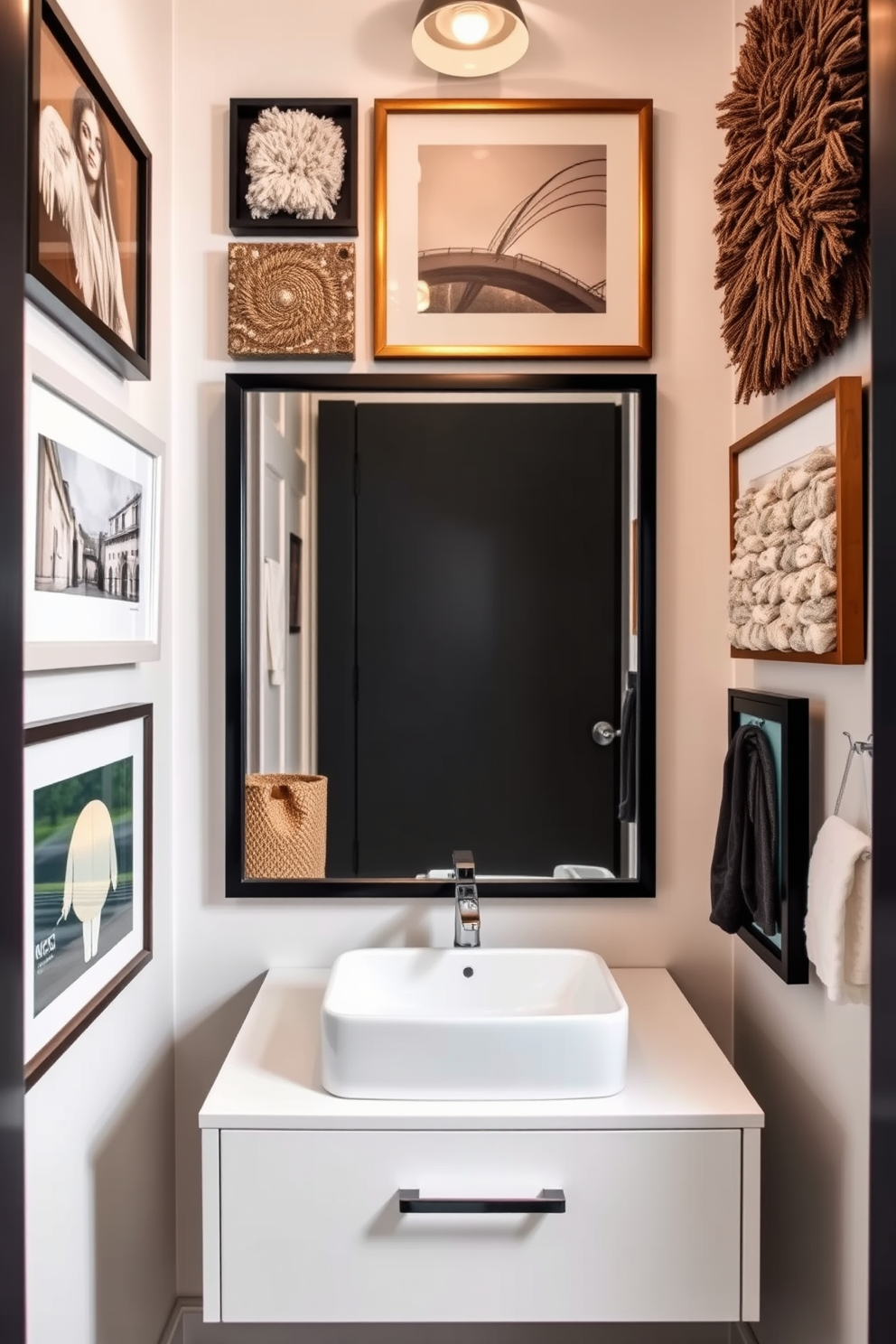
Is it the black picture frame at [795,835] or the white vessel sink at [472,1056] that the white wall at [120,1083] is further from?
the black picture frame at [795,835]

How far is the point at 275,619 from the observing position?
168 cm

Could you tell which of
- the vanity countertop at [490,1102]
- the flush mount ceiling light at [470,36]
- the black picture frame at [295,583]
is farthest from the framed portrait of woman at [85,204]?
the vanity countertop at [490,1102]

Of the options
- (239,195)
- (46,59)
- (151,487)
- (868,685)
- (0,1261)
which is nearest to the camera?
(0,1261)

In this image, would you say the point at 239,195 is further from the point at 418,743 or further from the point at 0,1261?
the point at 0,1261

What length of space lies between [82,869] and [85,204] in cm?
Answer: 83

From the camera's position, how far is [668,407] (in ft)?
5.56

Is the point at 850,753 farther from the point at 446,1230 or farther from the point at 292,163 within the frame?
the point at 292,163

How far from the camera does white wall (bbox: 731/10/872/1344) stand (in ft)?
3.93

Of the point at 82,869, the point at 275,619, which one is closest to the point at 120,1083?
the point at 82,869

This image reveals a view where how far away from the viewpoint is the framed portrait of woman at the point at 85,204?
3.37 ft

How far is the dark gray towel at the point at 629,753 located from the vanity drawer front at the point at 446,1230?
1.87 feet

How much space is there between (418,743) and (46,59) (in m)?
1.09

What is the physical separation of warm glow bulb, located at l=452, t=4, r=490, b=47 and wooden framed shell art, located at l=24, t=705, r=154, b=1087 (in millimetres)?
1200

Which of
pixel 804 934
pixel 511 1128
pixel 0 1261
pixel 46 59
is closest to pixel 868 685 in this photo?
pixel 804 934
